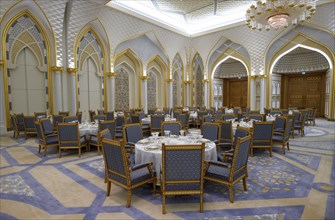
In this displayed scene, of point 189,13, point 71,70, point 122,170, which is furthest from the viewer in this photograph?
point 189,13

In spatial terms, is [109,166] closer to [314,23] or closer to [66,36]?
[66,36]

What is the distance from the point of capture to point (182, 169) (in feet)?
8.22

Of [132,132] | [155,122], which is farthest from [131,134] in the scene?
[155,122]

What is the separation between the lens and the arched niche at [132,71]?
1215cm

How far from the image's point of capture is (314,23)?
10.2 metres

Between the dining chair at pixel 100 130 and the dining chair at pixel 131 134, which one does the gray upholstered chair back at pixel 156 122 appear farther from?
the dining chair at pixel 131 134

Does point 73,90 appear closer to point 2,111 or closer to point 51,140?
point 2,111

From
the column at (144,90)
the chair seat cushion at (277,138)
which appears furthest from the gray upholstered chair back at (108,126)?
the column at (144,90)

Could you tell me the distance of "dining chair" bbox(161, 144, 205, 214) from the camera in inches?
95.6

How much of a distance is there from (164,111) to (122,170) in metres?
7.19

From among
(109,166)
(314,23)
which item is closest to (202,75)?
(314,23)

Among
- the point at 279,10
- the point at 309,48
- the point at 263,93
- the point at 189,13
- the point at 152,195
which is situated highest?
the point at 189,13

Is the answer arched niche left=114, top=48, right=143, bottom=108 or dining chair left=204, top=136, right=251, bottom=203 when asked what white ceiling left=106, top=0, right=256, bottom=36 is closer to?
arched niche left=114, top=48, right=143, bottom=108

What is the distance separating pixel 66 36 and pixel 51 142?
5.55 meters
